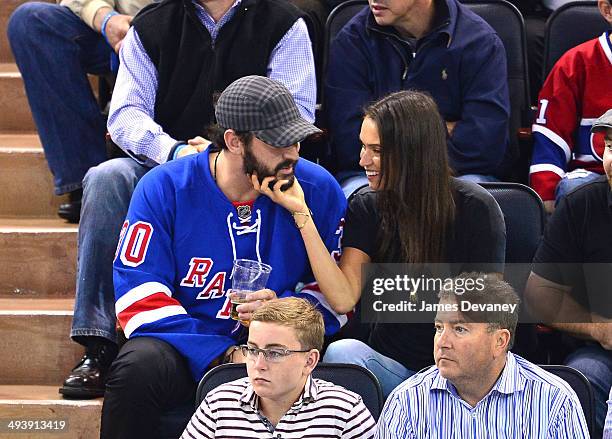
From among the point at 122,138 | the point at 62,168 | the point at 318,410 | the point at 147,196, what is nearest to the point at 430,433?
the point at 318,410

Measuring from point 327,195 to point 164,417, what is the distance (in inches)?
31.9

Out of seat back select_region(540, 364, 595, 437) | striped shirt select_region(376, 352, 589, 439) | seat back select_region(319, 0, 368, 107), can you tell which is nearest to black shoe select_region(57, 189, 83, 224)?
seat back select_region(319, 0, 368, 107)

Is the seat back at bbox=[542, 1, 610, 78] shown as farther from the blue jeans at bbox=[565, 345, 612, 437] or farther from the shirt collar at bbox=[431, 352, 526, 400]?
the shirt collar at bbox=[431, 352, 526, 400]

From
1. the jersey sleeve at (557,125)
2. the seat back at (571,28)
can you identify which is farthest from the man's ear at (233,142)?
the seat back at (571,28)

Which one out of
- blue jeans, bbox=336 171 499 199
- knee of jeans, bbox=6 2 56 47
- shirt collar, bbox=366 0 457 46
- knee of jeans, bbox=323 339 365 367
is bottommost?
knee of jeans, bbox=323 339 365 367

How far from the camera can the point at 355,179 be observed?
4398 millimetres

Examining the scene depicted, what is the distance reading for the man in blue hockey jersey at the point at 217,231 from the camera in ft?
12.0

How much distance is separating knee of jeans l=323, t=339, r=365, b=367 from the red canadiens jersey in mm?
1159

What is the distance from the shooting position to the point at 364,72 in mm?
4508

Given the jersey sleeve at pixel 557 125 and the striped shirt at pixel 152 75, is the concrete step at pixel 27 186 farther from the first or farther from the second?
the jersey sleeve at pixel 557 125

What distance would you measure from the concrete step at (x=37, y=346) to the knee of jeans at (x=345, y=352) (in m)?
1.14

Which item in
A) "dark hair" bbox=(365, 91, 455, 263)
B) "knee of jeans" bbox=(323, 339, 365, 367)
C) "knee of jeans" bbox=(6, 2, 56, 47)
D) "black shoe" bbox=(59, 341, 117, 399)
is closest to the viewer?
"knee of jeans" bbox=(323, 339, 365, 367)

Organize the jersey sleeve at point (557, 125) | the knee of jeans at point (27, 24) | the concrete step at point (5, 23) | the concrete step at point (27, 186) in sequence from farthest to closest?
1. the concrete step at point (5, 23)
2. the concrete step at point (27, 186)
3. the knee of jeans at point (27, 24)
4. the jersey sleeve at point (557, 125)

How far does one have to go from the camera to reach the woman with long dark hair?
3.67 meters
